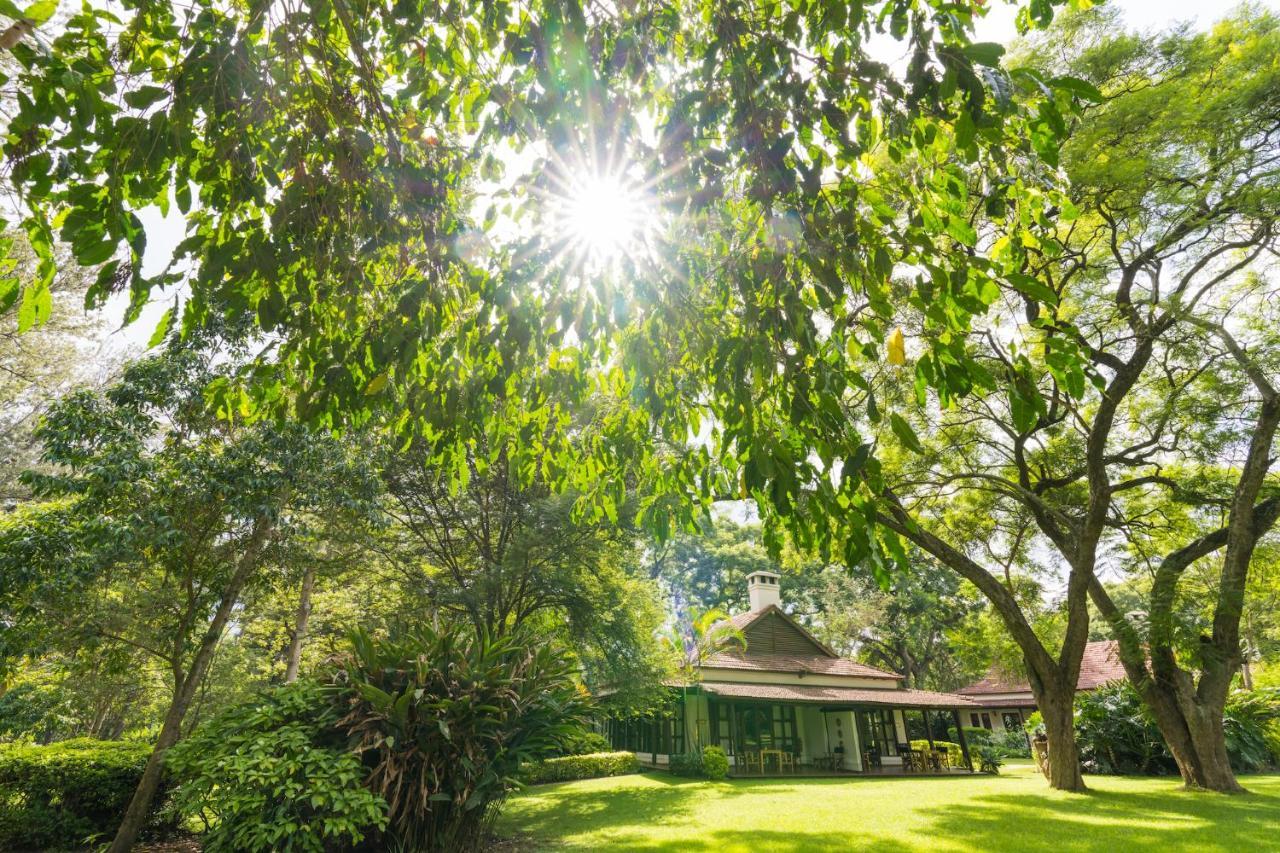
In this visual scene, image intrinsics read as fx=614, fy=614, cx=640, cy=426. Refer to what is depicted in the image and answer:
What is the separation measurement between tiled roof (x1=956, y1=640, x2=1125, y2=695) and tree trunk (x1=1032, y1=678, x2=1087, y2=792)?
1626 cm

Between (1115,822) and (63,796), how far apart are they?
1593 cm

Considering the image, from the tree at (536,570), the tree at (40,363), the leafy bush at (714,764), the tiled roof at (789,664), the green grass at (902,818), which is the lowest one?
the green grass at (902,818)

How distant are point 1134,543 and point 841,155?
18.5 metres

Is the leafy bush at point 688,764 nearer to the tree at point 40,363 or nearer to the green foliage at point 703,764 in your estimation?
the green foliage at point 703,764

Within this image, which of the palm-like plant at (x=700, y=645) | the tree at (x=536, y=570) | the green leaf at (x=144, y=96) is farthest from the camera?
the palm-like plant at (x=700, y=645)

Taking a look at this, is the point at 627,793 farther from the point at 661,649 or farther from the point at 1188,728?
the point at 1188,728

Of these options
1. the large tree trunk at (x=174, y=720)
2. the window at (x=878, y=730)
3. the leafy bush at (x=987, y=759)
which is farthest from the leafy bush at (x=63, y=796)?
the leafy bush at (x=987, y=759)

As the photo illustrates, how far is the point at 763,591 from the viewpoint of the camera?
2608 centimetres

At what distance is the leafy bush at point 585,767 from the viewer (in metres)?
18.7

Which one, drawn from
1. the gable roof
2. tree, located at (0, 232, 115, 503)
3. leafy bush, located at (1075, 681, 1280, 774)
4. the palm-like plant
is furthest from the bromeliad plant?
leafy bush, located at (1075, 681, 1280, 774)

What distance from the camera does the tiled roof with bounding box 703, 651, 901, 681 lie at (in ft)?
72.8

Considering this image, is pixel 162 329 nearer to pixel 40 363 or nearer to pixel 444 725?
pixel 444 725

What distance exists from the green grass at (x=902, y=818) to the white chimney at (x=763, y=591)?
9.71 metres

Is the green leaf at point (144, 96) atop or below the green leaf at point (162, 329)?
atop
